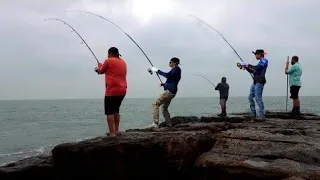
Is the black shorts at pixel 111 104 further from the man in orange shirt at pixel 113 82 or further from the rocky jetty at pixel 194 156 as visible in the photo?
the rocky jetty at pixel 194 156

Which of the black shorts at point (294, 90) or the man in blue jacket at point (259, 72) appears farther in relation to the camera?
the black shorts at point (294, 90)

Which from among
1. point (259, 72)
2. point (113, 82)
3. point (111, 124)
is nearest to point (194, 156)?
point (111, 124)


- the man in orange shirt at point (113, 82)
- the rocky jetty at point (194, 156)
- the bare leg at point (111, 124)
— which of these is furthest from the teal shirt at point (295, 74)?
the bare leg at point (111, 124)

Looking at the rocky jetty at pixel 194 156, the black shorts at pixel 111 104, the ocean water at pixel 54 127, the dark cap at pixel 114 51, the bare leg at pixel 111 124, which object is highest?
the dark cap at pixel 114 51

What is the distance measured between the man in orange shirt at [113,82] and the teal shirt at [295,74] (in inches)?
256

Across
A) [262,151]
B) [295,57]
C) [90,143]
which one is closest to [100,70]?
[90,143]

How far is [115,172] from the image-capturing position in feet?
24.0

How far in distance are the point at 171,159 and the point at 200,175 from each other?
0.53 m

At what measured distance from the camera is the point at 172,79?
10.0 m

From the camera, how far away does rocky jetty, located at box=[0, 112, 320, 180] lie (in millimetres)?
6148

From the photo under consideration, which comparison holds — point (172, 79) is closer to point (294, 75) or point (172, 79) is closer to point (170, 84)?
point (170, 84)

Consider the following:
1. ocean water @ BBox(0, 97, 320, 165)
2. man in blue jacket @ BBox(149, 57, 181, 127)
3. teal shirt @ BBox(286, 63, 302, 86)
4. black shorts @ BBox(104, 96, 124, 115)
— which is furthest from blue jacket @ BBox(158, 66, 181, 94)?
ocean water @ BBox(0, 97, 320, 165)

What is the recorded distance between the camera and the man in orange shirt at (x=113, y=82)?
808 cm

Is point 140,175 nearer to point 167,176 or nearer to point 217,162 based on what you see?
point 167,176
